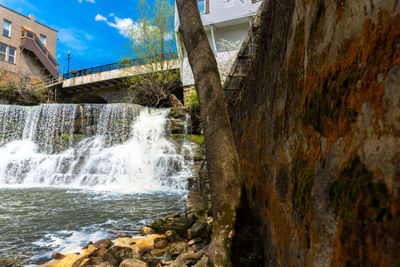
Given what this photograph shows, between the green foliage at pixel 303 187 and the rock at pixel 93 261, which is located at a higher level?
the green foliage at pixel 303 187

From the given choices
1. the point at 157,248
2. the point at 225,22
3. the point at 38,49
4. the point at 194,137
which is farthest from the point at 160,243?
the point at 38,49

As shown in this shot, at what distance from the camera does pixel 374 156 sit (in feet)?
2.88

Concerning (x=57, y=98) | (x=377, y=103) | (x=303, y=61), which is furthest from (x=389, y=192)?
(x=57, y=98)

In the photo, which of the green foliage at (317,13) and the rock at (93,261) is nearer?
the green foliage at (317,13)

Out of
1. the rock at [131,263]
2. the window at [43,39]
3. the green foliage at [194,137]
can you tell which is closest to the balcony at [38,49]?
the window at [43,39]

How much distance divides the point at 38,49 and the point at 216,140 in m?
36.7

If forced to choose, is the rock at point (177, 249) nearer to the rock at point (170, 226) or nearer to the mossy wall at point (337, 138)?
the rock at point (170, 226)

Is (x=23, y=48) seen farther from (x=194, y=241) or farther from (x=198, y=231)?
(x=194, y=241)

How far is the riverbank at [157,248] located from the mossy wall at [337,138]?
1.86 metres

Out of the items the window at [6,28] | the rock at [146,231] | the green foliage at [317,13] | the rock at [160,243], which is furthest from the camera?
the window at [6,28]

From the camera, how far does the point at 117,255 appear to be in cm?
382

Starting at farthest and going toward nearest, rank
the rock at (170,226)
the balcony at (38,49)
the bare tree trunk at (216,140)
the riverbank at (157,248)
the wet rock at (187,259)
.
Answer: the balcony at (38,49), the rock at (170,226), the riverbank at (157,248), the wet rock at (187,259), the bare tree trunk at (216,140)

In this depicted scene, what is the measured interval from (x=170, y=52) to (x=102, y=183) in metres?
12.9

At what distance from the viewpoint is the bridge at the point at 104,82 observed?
845 inches
